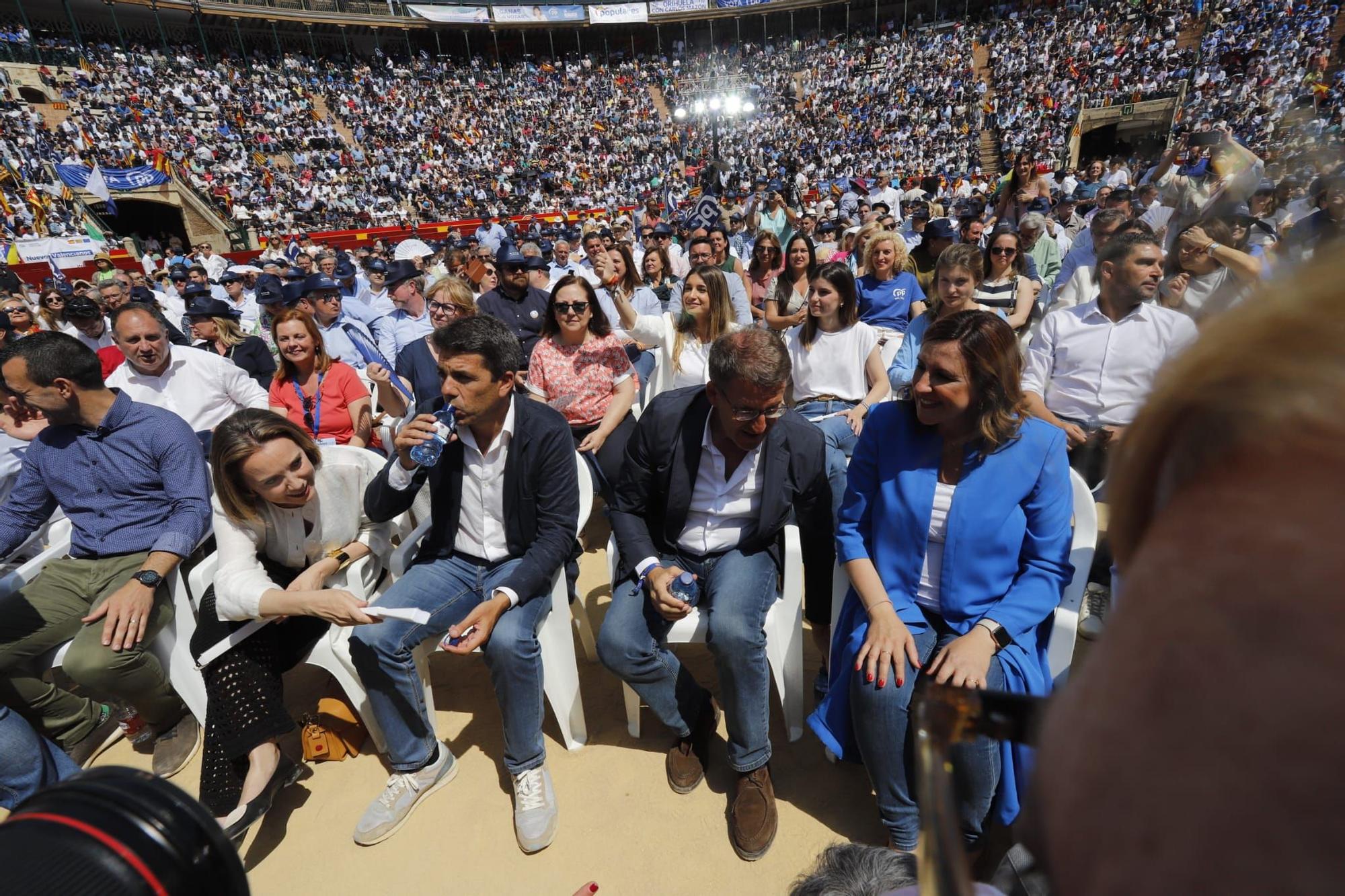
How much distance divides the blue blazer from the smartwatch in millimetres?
20

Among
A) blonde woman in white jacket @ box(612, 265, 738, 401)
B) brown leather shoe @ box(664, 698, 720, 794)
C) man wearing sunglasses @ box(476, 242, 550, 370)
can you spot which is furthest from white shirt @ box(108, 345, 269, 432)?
brown leather shoe @ box(664, 698, 720, 794)

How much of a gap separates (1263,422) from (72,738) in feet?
12.9

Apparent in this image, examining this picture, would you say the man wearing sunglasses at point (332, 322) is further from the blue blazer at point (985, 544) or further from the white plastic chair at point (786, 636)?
the blue blazer at point (985, 544)

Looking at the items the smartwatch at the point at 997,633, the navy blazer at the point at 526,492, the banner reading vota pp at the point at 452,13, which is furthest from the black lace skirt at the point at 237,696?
the banner reading vota pp at the point at 452,13

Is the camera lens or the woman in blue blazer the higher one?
the camera lens

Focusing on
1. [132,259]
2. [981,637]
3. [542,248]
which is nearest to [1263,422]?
[981,637]

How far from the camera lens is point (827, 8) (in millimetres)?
35500

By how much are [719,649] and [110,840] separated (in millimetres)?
1776

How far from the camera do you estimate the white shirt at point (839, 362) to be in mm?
3717

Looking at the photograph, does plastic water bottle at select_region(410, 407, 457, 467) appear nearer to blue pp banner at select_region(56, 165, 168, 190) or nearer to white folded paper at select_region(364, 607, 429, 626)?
white folded paper at select_region(364, 607, 429, 626)

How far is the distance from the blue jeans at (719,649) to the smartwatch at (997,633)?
73 centimetres

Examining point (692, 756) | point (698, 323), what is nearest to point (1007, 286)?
point (698, 323)

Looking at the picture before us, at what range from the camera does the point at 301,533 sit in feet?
8.23

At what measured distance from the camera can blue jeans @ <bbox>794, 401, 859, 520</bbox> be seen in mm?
3205
